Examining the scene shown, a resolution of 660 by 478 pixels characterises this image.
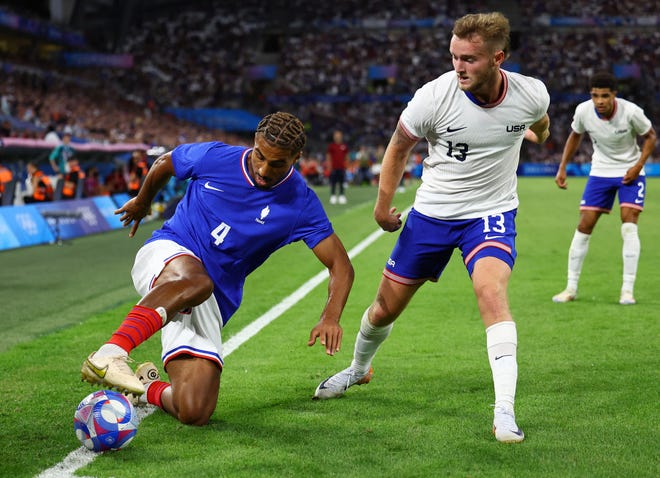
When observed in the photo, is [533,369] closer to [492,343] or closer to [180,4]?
[492,343]

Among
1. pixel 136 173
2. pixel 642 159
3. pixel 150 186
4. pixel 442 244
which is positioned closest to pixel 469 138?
pixel 442 244

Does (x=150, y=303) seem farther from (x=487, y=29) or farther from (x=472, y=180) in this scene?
(x=487, y=29)

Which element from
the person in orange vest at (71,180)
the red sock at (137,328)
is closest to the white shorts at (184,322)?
the red sock at (137,328)

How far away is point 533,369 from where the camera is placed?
6617 millimetres

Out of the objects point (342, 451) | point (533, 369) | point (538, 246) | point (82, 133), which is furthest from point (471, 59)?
point (82, 133)

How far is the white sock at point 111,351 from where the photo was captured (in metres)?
4.21

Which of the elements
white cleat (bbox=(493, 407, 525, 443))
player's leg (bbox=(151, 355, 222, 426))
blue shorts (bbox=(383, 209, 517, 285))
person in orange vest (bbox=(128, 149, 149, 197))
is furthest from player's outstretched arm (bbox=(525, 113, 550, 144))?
person in orange vest (bbox=(128, 149, 149, 197))

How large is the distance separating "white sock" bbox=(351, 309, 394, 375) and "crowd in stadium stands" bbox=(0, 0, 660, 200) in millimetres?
47516

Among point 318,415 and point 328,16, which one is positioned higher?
point 318,415

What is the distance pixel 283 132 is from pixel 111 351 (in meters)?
1.49

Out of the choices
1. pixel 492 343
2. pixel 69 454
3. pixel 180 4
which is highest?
pixel 492 343

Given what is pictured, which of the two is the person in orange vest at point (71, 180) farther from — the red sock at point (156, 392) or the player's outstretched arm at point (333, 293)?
the player's outstretched arm at point (333, 293)

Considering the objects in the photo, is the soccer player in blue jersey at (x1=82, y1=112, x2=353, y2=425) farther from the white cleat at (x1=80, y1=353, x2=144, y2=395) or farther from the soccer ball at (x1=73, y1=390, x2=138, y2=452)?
the white cleat at (x1=80, y1=353, x2=144, y2=395)

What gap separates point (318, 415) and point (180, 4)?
66.6m
